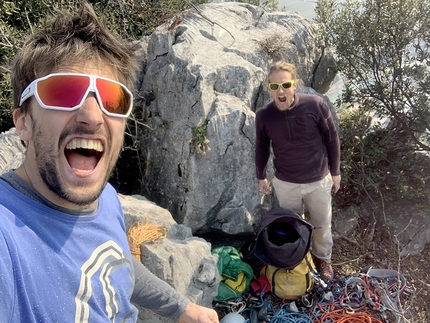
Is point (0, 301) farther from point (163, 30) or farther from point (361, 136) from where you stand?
point (361, 136)

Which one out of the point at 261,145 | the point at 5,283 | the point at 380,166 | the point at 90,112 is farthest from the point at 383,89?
the point at 5,283

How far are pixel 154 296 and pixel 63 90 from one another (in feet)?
4.00

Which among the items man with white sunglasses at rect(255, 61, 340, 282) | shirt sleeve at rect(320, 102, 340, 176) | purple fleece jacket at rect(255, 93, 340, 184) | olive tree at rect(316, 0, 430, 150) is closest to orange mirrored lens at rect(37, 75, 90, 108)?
man with white sunglasses at rect(255, 61, 340, 282)

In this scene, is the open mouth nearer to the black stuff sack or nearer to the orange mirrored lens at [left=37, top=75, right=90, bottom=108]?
the orange mirrored lens at [left=37, top=75, right=90, bottom=108]

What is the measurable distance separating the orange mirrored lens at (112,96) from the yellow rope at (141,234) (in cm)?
202

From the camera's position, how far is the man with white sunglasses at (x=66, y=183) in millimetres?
1265

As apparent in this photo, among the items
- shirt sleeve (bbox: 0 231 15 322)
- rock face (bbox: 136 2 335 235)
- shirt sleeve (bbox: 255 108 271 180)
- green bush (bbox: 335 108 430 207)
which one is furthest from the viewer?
green bush (bbox: 335 108 430 207)

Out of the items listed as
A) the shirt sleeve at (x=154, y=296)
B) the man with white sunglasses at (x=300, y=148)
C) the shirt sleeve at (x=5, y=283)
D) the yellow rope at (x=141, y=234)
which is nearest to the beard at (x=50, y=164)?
the shirt sleeve at (x=5, y=283)

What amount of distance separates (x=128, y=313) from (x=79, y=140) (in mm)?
Result: 891

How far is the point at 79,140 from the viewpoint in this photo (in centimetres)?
144

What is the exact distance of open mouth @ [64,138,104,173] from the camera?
4.72ft

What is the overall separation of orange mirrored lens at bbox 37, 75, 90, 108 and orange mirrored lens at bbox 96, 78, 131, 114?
7cm

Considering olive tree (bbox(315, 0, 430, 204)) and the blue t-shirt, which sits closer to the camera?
the blue t-shirt

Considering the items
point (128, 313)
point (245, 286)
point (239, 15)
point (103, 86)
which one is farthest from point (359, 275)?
point (239, 15)
